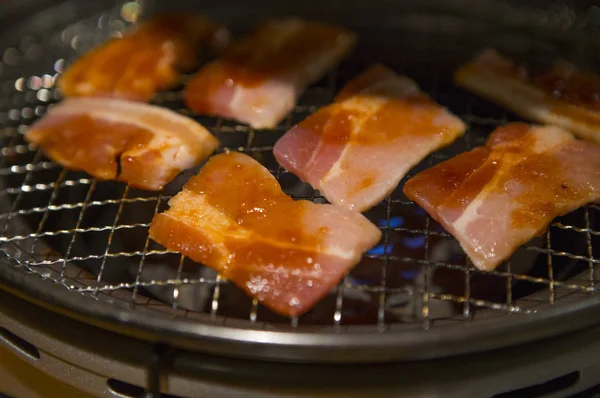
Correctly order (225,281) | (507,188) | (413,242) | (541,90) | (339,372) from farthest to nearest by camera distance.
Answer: (541,90), (413,242), (507,188), (225,281), (339,372)

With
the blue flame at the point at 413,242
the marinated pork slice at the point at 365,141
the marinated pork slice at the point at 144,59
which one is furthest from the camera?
the marinated pork slice at the point at 144,59

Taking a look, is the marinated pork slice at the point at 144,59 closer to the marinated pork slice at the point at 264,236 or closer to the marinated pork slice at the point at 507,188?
the marinated pork slice at the point at 264,236

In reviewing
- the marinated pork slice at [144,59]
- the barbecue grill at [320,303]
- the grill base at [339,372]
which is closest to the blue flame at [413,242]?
the barbecue grill at [320,303]

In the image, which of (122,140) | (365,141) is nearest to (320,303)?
(365,141)

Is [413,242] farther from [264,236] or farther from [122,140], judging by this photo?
[122,140]

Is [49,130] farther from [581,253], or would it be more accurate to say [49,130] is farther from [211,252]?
[581,253]

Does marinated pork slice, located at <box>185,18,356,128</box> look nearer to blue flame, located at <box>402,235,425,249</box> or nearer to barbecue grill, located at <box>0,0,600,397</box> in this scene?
barbecue grill, located at <box>0,0,600,397</box>
